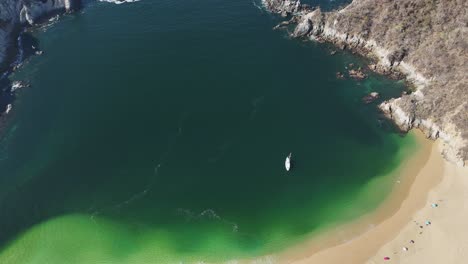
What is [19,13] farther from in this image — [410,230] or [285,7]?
[410,230]

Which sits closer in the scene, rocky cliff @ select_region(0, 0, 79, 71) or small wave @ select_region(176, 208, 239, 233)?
small wave @ select_region(176, 208, 239, 233)

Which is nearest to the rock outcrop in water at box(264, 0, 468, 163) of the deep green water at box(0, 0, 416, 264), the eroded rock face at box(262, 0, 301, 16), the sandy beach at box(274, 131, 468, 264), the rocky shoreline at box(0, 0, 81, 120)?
the eroded rock face at box(262, 0, 301, 16)

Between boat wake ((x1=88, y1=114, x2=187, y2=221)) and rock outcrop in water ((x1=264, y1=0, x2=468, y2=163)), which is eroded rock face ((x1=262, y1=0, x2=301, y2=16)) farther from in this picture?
boat wake ((x1=88, y1=114, x2=187, y2=221))

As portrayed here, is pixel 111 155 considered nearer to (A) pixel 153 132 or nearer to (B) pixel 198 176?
(A) pixel 153 132

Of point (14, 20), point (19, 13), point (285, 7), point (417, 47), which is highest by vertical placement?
point (285, 7)

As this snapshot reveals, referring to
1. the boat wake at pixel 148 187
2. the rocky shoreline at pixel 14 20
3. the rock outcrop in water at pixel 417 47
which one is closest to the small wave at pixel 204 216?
the boat wake at pixel 148 187

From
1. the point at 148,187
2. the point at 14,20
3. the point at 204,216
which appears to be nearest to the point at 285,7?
the point at 148,187
